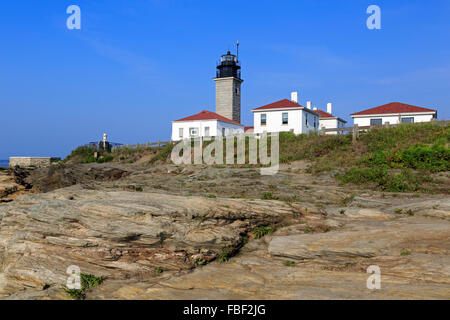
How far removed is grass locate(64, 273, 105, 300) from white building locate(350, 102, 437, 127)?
38.6 metres

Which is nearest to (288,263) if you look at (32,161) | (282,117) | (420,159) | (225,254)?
(225,254)

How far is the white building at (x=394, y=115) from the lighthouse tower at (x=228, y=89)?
19238 millimetres

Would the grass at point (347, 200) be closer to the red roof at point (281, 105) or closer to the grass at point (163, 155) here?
the grass at point (163, 155)

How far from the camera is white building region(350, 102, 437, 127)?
1551 inches

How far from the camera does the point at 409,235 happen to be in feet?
31.7

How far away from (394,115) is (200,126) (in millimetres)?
24764

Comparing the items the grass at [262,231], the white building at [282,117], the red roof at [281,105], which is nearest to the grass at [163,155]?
the white building at [282,117]

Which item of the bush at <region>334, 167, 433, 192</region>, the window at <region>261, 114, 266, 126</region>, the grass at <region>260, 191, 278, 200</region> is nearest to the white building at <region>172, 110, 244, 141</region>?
the window at <region>261, 114, 266, 126</region>

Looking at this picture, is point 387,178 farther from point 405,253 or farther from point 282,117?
point 282,117

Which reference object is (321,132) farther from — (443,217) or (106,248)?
(106,248)

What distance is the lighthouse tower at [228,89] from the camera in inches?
2127

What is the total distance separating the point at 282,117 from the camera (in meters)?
42.3
